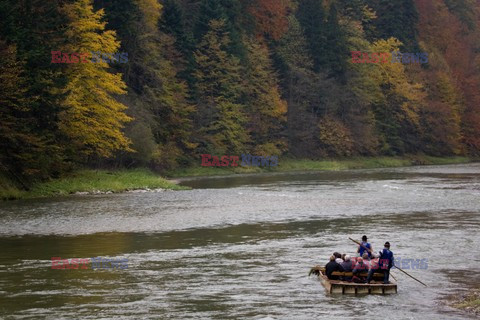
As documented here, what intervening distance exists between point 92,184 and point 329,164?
52.2m

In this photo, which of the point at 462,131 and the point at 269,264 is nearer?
the point at 269,264

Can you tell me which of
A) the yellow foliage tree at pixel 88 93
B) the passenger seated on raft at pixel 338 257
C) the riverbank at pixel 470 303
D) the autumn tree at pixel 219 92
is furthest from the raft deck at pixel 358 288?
the autumn tree at pixel 219 92

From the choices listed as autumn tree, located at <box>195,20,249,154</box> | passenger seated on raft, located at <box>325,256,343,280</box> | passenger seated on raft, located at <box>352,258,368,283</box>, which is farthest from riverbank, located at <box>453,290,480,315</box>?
autumn tree, located at <box>195,20,249,154</box>

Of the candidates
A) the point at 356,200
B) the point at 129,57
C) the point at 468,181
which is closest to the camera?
the point at 356,200

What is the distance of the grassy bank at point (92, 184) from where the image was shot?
51562 mm

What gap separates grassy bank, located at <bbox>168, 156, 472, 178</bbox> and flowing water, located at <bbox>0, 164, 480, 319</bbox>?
3243 centimetres

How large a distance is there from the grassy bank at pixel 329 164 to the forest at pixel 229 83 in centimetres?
189

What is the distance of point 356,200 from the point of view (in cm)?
5219

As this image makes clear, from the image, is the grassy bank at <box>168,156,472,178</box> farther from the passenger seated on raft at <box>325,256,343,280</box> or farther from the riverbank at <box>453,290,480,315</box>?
the riverbank at <box>453,290,480,315</box>

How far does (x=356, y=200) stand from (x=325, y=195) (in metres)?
4.41

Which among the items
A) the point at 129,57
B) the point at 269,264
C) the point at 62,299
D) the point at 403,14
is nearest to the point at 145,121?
the point at 129,57

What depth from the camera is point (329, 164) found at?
343ft

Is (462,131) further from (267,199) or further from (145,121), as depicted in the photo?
(267,199)

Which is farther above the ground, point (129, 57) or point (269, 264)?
point (129, 57)
